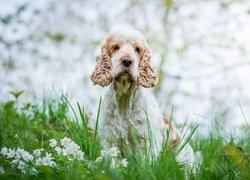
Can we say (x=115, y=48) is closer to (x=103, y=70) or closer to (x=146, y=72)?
(x=103, y=70)

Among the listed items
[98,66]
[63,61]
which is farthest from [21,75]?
[98,66]

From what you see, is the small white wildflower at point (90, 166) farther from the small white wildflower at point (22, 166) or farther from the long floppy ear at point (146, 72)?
the long floppy ear at point (146, 72)

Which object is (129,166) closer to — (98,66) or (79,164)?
(79,164)

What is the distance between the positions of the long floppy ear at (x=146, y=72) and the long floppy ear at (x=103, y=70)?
0.29 metres

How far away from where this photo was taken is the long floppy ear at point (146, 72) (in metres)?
4.36

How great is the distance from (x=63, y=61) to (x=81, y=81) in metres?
1.03

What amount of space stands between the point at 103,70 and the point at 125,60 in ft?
1.32

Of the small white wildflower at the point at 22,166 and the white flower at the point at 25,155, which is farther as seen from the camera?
the white flower at the point at 25,155

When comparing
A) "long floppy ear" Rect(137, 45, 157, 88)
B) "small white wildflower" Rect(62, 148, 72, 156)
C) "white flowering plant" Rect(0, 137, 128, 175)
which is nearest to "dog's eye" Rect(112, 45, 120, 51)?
"long floppy ear" Rect(137, 45, 157, 88)

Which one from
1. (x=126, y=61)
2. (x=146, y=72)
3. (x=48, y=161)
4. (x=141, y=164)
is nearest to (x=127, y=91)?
(x=146, y=72)

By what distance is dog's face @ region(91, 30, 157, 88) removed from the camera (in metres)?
4.16

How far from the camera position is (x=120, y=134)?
13.9 feet

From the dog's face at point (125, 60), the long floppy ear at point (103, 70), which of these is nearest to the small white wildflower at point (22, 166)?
the dog's face at point (125, 60)

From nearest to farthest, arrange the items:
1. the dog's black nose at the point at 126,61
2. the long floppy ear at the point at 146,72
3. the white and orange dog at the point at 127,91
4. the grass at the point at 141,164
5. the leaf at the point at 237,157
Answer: the grass at the point at 141,164, the leaf at the point at 237,157, the dog's black nose at the point at 126,61, the white and orange dog at the point at 127,91, the long floppy ear at the point at 146,72
